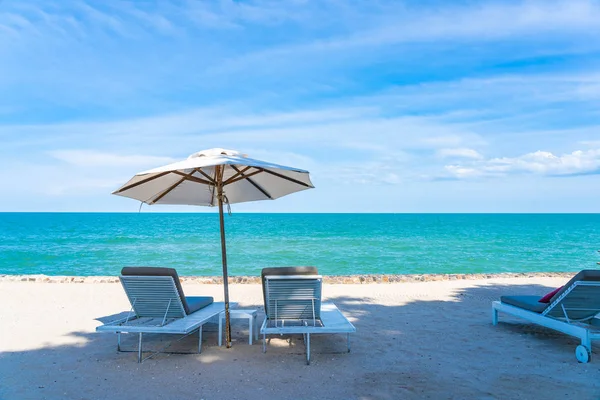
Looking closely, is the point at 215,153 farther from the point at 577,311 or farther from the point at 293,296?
the point at 577,311

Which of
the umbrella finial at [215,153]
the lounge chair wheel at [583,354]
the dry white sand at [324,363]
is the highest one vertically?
the umbrella finial at [215,153]

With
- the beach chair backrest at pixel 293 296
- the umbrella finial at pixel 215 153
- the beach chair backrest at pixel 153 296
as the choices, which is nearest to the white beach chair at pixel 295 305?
the beach chair backrest at pixel 293 296

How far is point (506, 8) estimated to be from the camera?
962 cm

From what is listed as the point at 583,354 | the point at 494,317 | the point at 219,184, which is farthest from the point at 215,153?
the point at 494,317

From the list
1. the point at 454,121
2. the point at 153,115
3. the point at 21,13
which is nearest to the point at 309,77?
the point at 21,13

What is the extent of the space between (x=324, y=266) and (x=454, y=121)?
9880 mm

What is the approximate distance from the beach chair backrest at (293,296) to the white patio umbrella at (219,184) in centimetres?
53

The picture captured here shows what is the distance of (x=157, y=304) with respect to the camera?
5043 mm

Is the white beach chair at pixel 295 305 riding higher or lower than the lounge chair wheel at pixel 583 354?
higher

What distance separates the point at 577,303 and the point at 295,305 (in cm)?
324

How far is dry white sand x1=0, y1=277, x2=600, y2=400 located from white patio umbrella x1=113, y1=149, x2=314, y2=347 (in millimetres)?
933

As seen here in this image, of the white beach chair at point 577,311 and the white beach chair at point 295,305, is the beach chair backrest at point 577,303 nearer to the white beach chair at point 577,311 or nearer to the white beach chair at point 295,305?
the white beach chair at point 577,311

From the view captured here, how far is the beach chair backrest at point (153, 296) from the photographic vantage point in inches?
190

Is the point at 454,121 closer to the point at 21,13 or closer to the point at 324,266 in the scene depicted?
the point at 324,266
